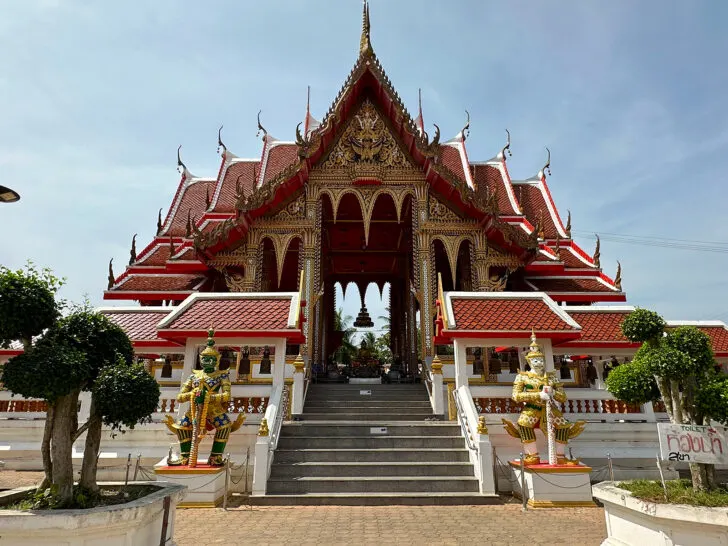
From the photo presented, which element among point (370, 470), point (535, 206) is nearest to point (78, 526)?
point (370, 470)

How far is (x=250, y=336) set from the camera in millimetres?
7281

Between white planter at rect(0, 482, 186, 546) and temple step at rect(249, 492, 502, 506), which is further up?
white planter at rect(0, 482, 186, 546)

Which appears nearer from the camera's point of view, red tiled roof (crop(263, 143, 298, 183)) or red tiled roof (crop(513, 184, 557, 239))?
red tiled roof (crop(513, 184, 557, 239))

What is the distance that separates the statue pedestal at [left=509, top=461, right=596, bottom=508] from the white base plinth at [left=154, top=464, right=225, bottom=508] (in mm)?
3673

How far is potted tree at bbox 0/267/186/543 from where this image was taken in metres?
3.25

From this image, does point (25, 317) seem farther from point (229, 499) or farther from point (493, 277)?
point (493, 277)

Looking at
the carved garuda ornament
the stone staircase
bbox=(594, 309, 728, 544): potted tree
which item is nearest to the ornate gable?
the carved garuda ornament

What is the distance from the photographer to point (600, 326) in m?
8.42

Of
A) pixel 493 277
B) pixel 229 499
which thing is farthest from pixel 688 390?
pixel 493 277

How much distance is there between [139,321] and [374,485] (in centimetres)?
526

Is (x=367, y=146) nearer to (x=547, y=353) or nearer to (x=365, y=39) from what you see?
(x=365, y=39)

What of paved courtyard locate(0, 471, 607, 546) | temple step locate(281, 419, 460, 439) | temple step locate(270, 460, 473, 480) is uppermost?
temple step locate(281, 419, 460, 439)

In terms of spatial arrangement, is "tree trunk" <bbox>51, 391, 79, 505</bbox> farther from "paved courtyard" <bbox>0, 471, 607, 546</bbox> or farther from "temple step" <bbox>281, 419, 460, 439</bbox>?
"temple step" <bbox>281, 419, 460, 439</bbox>

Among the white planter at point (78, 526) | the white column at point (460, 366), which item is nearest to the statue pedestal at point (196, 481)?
the white planter at point (78, 526)
